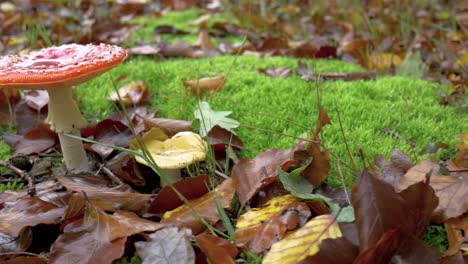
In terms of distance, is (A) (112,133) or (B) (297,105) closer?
(A) (112,133)

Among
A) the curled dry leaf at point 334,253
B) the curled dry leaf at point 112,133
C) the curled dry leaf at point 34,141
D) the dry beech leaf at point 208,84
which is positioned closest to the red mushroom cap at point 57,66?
the curled dry leaf at point 112,133

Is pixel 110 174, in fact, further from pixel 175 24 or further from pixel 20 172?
pixel 175 24

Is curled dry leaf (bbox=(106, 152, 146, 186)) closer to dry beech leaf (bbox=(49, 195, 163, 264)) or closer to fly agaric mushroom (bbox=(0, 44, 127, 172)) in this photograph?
fly agaric mushroom (bbox=(0, 44, 127, 172))

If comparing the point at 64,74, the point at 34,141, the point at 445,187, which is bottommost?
the point at 34,141

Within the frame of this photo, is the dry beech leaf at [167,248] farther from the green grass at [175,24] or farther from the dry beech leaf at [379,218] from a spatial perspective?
the green grass at [175,24]

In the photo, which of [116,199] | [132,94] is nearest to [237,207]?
[116,199]

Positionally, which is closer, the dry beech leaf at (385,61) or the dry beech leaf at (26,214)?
the dry beech leaf at (26,214)
